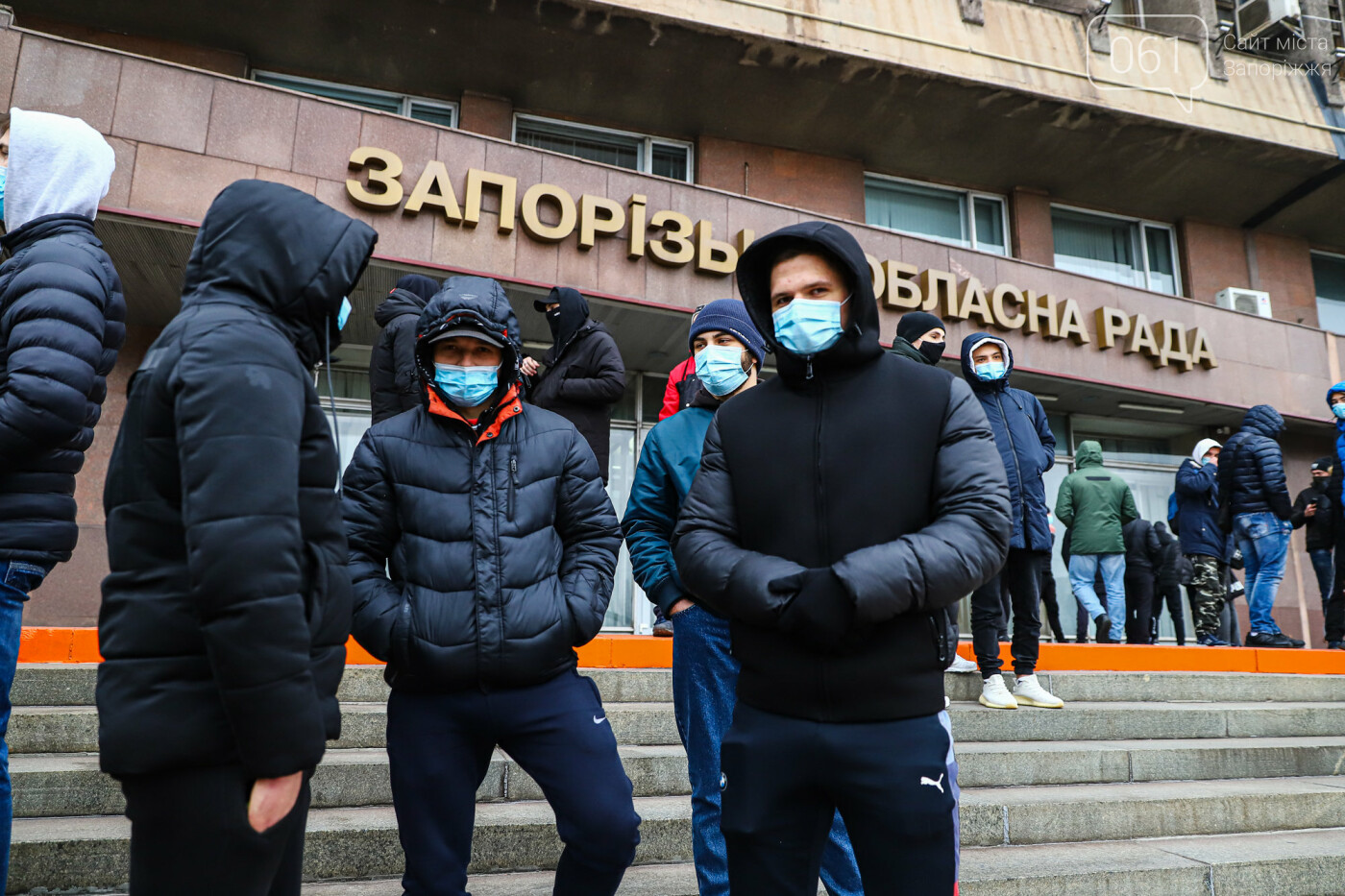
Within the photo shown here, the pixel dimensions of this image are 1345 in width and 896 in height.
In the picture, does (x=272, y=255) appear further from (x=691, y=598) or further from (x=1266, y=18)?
(x=1266, y=18)

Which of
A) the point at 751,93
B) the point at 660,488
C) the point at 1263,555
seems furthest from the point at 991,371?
the point at 751,93

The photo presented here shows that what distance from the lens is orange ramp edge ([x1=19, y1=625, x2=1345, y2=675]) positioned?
16.3 ft

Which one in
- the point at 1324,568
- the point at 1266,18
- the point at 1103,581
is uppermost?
the point at 1266,18

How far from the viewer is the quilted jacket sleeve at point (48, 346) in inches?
93.2

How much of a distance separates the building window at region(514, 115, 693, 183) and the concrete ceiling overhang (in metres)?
0.18

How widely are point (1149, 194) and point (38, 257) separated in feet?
51.7

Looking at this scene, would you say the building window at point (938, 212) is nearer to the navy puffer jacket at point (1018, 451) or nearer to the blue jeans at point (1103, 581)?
the blue jeans at point (1103, 581)

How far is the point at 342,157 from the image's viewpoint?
889 cm

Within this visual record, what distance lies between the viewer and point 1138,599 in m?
9.48

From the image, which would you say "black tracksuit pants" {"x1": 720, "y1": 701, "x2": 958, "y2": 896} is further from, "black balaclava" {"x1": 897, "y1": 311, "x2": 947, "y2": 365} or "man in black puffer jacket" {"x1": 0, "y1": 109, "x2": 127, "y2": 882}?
"black balaclava" {"x1": 897, "y1": 311, "x2": 947, "y2": 365}

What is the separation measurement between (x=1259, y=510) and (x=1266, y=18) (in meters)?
11.6

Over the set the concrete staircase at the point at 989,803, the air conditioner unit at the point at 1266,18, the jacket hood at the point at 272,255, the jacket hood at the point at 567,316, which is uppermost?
the air conditioner unit at the point at 1266,18

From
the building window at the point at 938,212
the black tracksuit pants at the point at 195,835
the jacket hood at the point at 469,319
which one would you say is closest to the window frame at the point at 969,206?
the building window at the point at 938,212

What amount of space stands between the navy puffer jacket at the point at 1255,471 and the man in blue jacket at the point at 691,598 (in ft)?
21.8
